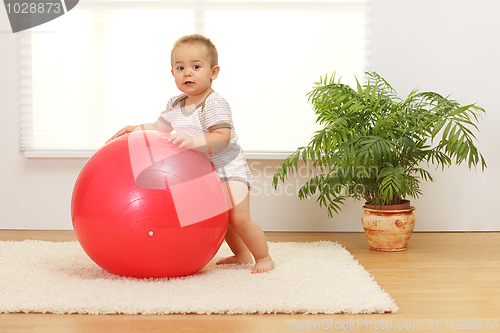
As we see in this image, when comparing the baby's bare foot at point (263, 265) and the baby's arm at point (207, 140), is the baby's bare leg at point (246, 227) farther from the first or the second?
the baby's arm at point (207, 140)

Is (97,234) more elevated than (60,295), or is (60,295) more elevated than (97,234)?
(97,234)

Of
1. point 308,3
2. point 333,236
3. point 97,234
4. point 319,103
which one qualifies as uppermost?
point 308,3

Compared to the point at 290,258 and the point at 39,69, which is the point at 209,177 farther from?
the point at 39,69

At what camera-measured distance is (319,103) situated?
279cm

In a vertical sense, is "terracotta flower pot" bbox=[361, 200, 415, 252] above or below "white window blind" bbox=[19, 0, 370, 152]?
below

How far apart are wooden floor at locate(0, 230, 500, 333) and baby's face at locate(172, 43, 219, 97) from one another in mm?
963

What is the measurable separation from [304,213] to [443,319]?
1681 mm

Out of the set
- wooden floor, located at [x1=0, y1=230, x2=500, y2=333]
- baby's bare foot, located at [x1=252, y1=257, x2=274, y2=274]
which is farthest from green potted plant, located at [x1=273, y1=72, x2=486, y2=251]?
baby's bare foot, located at [x1=252, y1=257, x2=274, y2=274]

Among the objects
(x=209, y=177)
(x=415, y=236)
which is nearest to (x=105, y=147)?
(x=209, y=177)

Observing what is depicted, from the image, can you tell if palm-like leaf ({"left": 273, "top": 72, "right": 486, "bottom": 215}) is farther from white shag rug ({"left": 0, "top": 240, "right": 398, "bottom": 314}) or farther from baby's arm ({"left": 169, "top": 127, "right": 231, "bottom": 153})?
baby's arm ({"left": 169, "top": 127, "right": 231, "bottom": 153})

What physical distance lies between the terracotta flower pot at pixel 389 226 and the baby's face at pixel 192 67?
3.70ft

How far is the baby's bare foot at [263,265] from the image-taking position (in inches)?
85.6

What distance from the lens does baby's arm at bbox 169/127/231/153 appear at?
203 cm

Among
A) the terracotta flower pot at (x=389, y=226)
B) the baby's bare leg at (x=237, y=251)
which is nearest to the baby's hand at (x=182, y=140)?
the baby's bare leg at (x=237, y=251)
